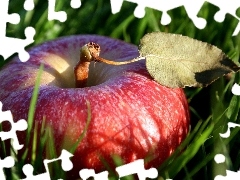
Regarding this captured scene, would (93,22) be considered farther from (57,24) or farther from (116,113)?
(116,113)

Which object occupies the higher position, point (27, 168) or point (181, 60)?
point (181, 60)

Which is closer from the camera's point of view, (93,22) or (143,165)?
(143,165)

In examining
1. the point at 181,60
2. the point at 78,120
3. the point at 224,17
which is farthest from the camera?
the point at 224,17

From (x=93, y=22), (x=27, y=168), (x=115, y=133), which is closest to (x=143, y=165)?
(x=115, y=133)
